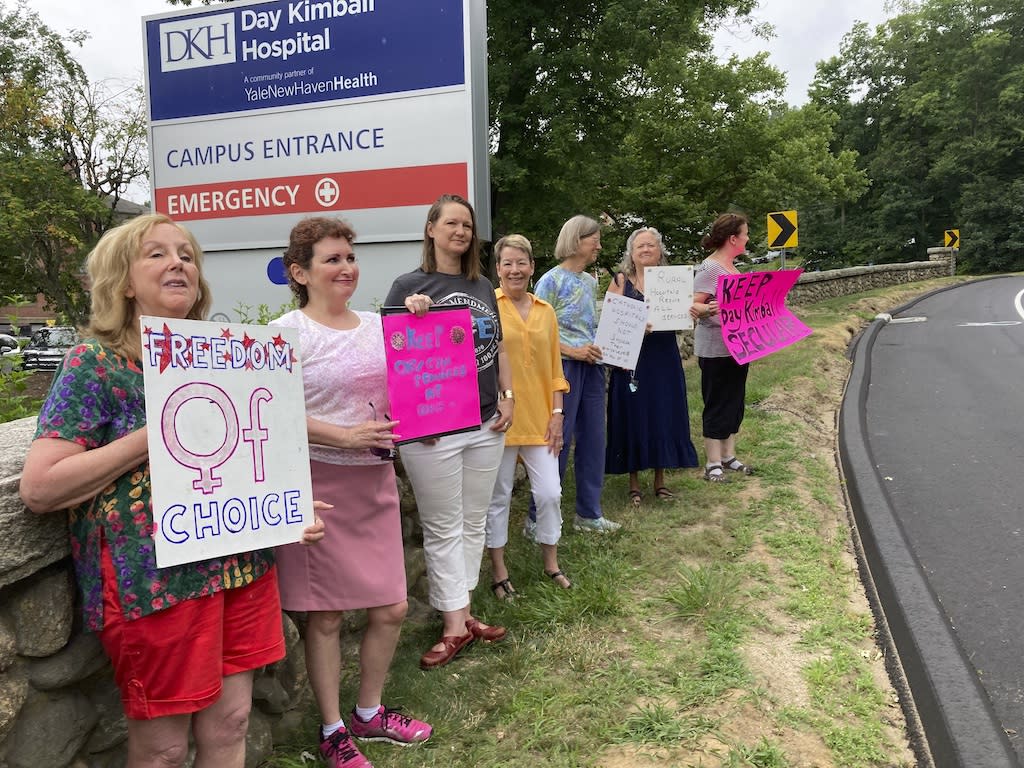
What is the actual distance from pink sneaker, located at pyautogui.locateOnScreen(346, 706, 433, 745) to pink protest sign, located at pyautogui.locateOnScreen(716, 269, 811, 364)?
3.51m

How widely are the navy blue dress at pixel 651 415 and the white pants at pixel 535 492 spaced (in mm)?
1396

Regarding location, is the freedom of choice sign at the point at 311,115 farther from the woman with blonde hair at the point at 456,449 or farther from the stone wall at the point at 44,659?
the stone wall at the point at 44,659

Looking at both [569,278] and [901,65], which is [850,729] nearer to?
[569,278]

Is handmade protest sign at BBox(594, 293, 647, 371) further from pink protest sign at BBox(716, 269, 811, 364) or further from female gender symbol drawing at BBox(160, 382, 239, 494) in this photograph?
female gender symbol drawing at BBox(160, 382, 239, 494)

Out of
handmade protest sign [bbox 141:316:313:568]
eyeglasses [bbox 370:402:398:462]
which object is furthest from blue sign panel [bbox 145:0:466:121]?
handmade protest sign [bbox 141:316:313:568]

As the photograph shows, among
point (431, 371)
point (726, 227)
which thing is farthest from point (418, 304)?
point (726, 227)

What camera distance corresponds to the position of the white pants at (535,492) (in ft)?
12.7

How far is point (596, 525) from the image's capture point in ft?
15.3

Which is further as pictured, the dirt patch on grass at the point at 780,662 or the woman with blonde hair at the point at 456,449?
the woman with blonde hair at the point at 456,449

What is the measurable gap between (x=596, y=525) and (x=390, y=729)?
2.22 m

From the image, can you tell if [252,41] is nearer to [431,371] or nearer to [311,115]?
[311,115]

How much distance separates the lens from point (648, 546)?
446 centimetres

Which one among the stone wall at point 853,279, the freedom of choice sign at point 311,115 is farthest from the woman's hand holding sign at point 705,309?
the stone wall at point 853,279

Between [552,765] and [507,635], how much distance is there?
38.6 inches
